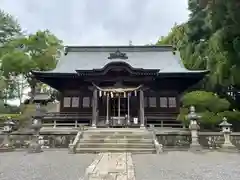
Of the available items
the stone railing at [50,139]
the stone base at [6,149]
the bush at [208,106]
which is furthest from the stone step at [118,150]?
the bush at [208,106]

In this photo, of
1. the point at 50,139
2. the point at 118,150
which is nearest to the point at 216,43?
the point at 118,150

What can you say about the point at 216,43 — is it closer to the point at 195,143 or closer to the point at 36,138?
the point at 195,143

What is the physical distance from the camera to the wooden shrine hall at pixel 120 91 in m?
17.7

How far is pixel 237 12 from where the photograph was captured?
1109cm

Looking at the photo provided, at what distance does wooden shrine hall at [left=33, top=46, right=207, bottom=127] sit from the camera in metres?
17.7

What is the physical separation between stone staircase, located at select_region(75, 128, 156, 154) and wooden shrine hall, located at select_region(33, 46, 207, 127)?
9.16 ft

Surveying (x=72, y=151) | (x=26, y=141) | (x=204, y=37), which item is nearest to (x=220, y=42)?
(x=204, y=37)

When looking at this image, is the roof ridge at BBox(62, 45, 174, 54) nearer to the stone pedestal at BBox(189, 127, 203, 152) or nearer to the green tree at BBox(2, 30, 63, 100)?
the green tree at BBox(2, 30, 63, 100)

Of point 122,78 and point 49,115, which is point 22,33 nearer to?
point 49,115

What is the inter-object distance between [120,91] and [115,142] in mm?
5646

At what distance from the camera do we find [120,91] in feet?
58.7

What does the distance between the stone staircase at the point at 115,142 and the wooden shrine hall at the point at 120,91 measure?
9.16ft

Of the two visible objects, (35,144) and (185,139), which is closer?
(35,144)

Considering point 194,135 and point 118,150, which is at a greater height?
point 194,135
